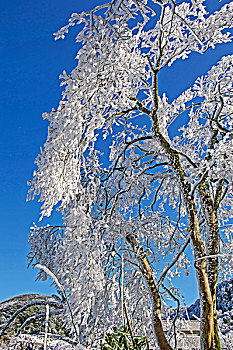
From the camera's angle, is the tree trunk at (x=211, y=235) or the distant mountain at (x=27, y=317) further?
the tree trunk at (x=211, y=235)

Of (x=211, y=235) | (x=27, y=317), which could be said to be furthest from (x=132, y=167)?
(x=27, y=317)

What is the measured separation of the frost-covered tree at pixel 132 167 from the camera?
3.07 m

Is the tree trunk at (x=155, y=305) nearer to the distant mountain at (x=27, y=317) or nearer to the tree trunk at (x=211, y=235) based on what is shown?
the tree trunk at (x=211, y=235)

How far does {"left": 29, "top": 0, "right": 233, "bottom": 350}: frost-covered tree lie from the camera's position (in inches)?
121

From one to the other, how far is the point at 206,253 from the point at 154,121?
1869 millimetres

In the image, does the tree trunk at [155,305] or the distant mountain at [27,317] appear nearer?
the distant mountain at [27,317]

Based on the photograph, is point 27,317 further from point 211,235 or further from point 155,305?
point 211,235

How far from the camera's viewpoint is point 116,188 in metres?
5.21

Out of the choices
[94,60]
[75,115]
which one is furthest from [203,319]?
[94,60]

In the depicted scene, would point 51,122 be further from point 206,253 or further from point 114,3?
point 206,253

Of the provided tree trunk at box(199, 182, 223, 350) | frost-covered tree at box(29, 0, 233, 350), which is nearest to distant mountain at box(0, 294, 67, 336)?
frost-covered tree at box(29, 0, 233, 350)

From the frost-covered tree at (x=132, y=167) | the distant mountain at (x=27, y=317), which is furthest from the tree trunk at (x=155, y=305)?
the distant mountain at (x=27, y=317)

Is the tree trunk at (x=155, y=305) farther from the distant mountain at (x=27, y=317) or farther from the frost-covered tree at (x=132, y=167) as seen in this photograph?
the distant mountain at (x=27, y=317)

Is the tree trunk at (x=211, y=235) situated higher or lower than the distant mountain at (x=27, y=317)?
higher
